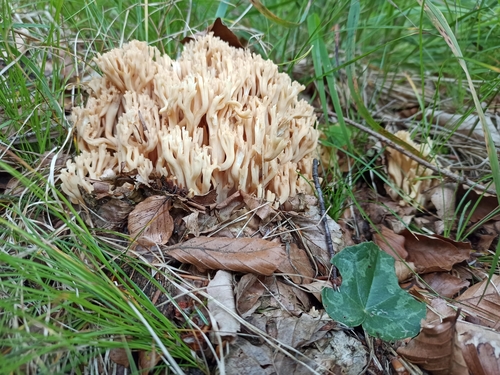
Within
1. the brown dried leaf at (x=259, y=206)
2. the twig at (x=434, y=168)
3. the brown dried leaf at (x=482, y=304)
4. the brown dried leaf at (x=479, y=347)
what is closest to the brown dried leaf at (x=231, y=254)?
the brown dried leaf at (x=259, y=206)

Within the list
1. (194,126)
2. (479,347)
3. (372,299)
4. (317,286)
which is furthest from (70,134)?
(479,347)

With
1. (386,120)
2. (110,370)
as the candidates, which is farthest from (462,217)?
(110,370)

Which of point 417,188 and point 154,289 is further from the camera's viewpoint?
point 417,188

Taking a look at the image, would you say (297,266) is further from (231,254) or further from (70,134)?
(70,134)

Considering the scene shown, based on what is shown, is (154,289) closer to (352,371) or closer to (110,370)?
(110,370)

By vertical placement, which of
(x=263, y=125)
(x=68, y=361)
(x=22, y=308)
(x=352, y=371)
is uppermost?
(x=263, y=125)

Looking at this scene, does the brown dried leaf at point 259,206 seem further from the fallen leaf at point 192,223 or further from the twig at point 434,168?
the twig at point 434,168

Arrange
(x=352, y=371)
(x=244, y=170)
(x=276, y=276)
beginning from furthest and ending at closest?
(x=244, y=170)
(x=276, y=276)
(x=352, y=371)
